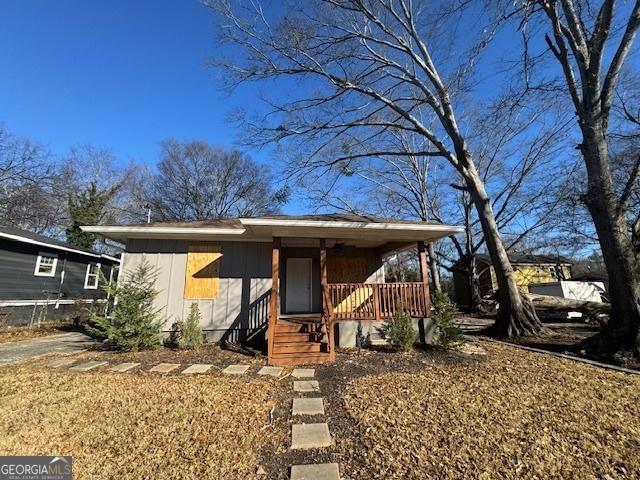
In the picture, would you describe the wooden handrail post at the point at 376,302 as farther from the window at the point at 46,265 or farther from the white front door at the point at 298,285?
the window at the point at 46,265

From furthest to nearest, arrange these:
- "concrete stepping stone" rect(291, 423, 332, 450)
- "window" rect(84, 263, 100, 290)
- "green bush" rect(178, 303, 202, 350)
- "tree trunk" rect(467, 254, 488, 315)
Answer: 1. "tree trunk" rect(467, 254, 488, 315)
2. "window" rect(84, 263, 100, 290)
3. "green bush" rect(178, 303, 202, 350)
4. "concrete stepping stone" rect(291, 423, 332, 450)

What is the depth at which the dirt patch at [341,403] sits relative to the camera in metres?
2.67

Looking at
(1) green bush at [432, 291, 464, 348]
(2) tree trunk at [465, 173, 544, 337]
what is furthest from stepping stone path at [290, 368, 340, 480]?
(2) tree trunk at [465, 173, 544, 337]

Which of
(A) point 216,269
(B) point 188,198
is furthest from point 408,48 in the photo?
(B) point 188,198

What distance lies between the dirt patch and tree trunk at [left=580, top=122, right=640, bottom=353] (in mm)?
2777

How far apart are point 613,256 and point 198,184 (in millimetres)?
24252

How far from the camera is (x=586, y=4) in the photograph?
664 centimetres

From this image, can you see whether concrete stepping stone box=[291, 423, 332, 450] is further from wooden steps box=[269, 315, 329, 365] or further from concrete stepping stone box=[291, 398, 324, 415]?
wooden steps box=[269, 315, 329, 365]

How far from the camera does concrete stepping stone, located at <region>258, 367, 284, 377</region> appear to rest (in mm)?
5279

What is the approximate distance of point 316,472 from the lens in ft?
8.25

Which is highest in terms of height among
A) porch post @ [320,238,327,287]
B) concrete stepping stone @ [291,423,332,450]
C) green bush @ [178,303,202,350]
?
porch post @ [320,238,327,287]

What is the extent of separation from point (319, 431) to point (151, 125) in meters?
16.5

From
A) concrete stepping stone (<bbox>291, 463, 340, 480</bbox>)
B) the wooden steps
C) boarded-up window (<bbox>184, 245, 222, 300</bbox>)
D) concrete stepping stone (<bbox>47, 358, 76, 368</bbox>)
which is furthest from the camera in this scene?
boarded-up window (<bbox>184, 245, 222, 300</bbox>)

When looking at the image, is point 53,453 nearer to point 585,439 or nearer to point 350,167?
point 585,439
